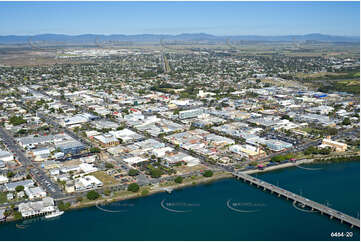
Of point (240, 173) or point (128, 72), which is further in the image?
point (128, 72)

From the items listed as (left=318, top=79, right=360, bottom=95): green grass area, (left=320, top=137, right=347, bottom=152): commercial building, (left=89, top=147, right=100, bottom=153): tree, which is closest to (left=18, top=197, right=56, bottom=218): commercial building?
(left=89, top=147, right=100, bottom=153): tree

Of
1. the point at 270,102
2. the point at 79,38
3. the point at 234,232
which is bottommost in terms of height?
the point at 234,232

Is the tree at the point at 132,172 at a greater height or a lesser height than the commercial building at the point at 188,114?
lesser

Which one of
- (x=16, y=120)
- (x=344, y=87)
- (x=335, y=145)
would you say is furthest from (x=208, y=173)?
(x=344, y=87)

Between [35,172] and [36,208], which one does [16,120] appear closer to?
[35,172]

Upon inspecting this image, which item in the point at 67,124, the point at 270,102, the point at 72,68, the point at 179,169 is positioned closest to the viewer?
the point at 179,169

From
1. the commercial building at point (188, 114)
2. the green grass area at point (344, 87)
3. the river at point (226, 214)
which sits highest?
the green grass area at point (344, 87)

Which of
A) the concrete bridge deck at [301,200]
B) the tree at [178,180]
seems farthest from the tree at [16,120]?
the concrete bridge deck at [301,200]

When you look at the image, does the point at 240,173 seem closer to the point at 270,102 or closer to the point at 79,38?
the point at 270,102

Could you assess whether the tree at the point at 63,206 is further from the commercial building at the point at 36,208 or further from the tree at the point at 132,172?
the tree at the point at 132,172

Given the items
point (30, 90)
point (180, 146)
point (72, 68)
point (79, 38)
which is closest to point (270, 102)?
point (180, 146)
